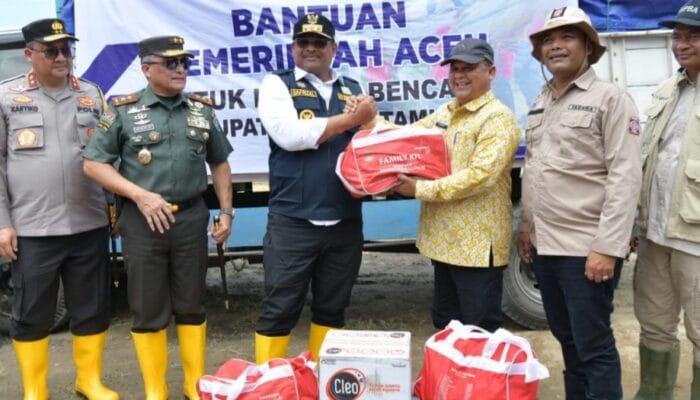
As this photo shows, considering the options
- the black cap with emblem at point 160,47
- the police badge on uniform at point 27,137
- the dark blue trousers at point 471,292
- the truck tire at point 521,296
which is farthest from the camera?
the truck tire at point 521,296

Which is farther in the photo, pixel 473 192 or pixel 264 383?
pixel 473 192

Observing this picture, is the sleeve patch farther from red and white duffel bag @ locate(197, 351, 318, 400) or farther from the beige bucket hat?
red and white duffel bag @ locate(197, 351, 318, 400)

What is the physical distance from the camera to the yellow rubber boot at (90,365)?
11.4 ft

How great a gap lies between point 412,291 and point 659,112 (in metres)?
3.27

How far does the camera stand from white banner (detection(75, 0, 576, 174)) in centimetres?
417

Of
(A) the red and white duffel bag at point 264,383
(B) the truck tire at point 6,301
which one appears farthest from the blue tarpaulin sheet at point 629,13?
(B) the truck tire at point 6,301

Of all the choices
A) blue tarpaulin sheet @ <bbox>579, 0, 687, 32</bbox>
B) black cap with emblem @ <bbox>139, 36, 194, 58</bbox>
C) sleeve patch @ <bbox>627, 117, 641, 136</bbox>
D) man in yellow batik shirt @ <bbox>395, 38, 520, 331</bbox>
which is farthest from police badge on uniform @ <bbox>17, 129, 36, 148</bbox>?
blue tarpaulin sheet @ <bbox>579, 0, 687, 32</bbox>

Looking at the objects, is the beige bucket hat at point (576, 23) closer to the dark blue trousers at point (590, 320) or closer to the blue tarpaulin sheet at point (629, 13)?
the dark blue trousers at point (590, 320)

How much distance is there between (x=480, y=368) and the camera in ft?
8.25

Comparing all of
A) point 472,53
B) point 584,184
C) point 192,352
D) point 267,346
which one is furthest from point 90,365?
point 584,184

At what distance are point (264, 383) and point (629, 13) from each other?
3.36 meters

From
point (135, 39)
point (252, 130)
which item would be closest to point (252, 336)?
point (252, 130)

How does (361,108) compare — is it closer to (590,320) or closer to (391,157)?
(391,157)

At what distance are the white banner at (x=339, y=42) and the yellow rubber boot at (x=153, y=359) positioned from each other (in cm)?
159
